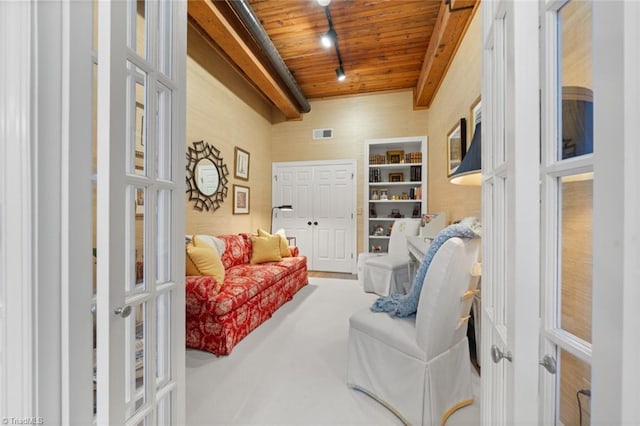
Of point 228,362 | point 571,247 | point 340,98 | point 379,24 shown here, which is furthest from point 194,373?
point 340,98

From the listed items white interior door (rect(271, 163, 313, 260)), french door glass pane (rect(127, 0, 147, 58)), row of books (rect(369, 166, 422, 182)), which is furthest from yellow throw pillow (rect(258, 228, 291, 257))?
french door glass pane (rect(127, 0, 147, 58))

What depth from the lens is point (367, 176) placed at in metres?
4.98

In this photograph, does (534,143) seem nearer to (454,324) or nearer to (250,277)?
(454,324)

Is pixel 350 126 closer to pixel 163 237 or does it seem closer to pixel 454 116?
pixel 454 116

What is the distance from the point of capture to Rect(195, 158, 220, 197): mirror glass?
3.29m

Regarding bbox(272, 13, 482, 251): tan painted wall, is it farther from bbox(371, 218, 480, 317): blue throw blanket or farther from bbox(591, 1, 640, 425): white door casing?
bbox(591, 1, 640, 425): white door casing

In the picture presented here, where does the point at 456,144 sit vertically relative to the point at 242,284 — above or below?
above

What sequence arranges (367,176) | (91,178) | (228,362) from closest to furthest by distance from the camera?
(91,178) → (228,362) → (367,176)

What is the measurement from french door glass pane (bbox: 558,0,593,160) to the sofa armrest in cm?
224

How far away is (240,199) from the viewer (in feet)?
14.0

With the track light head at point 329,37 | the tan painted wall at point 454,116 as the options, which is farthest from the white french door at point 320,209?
the track light head at point 329,37

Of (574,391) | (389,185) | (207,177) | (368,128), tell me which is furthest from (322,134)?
(574,391)

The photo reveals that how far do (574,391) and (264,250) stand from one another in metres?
3.31

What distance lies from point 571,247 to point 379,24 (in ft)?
11.3
